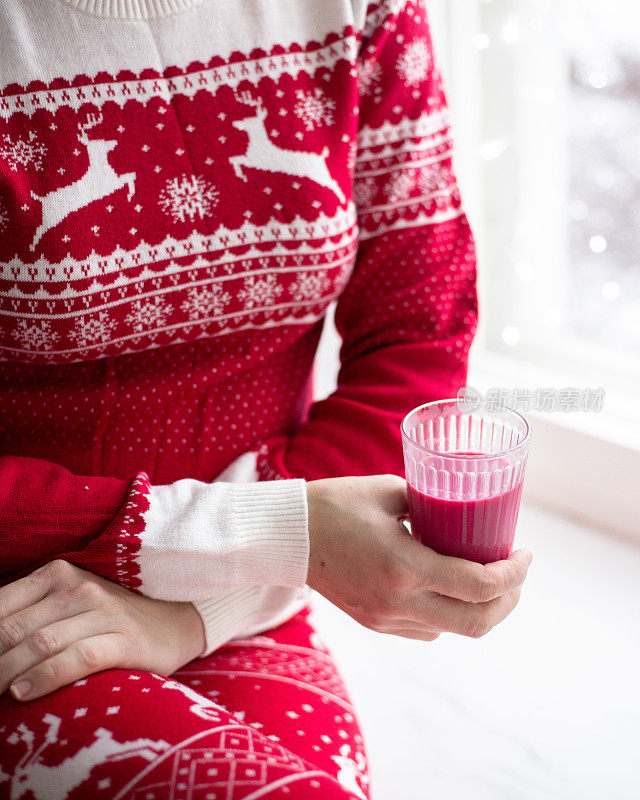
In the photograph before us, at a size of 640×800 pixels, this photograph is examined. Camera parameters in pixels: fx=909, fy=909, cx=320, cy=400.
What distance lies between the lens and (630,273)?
1.68 meters

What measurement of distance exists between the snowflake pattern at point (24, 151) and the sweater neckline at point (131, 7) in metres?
0.14

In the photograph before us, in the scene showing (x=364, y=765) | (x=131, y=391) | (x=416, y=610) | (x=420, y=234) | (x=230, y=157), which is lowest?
(x=364, y=765)

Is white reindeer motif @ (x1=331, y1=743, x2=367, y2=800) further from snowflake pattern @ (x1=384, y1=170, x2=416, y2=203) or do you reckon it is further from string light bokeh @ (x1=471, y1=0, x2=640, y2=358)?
string light bokeh @ (x1=471, y1=0, x2=640, y2=358)

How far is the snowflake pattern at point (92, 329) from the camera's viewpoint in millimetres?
944

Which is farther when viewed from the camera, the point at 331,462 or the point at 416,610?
the point at 331,462

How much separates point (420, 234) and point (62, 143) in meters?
0.43

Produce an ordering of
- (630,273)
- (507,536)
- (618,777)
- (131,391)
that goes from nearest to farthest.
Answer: (507,536) → (131,391) → (618,777) → (630,273)

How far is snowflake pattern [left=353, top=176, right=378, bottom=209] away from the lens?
1093 mm

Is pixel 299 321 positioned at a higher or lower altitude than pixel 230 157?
lower

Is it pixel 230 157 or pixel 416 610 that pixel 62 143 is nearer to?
pixel 230 157

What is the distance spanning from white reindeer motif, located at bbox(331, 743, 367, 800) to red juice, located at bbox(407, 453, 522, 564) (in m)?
0.24

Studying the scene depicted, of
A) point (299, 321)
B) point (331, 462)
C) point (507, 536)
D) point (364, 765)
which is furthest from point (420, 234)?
point (364, 765)

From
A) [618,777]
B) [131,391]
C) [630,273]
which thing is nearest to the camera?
[131,391]

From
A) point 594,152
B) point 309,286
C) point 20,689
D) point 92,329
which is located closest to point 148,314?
point 92,329
